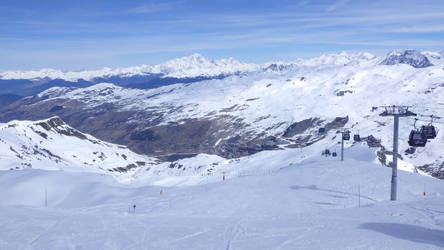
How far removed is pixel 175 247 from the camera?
1689 cm

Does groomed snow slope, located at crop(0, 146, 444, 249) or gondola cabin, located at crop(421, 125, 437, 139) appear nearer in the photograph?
groomed snow slope, located at crop(0, 146, 444, 249)

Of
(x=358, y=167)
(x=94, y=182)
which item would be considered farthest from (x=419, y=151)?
(x=94, y=182)

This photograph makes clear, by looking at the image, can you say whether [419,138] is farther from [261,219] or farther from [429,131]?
[261,219]

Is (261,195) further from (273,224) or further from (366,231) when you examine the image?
(366,231)

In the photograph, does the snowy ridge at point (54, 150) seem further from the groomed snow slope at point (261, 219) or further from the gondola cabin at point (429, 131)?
the gondola cabin at point (429, 131)

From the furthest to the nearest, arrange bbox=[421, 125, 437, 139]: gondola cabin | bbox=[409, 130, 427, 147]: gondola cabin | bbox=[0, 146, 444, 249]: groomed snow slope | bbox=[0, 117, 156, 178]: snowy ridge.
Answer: bbox=[0, 117, 156, 178]: snowy ridge
bbox=[409, 130, 427, 147]: gondola cabin
bbox=[421, 125, 437, 139]: gondola cabin
bbox=[0, 146, 444, 249]: groomed snow slope

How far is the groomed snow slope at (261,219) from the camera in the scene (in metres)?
16.9

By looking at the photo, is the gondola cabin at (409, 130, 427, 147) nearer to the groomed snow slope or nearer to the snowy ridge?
the groomed snow slope

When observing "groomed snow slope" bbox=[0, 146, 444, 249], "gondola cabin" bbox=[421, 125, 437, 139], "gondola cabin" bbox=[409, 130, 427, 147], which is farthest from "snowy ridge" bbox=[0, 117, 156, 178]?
"gondola cabin" bbox=[421, 125, 437, 139]

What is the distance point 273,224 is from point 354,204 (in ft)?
36.3

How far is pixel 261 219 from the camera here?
2175 centimetres

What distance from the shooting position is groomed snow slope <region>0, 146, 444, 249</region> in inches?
664

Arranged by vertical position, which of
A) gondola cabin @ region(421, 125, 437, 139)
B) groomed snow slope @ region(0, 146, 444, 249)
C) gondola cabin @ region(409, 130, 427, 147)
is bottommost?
groomed snow slope @ region(0, 146, 444, 249)

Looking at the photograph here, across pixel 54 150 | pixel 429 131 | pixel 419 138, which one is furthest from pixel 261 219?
pixel 54 150
